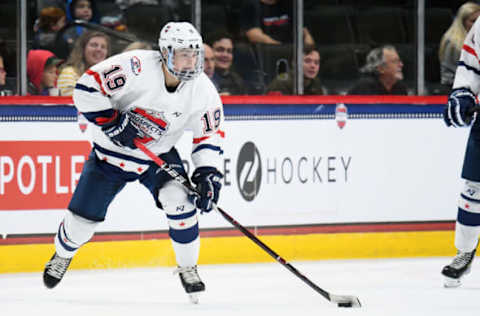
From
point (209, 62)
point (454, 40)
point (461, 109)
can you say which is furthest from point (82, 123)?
point (454, 40)

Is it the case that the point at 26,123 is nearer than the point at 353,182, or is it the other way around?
the point at 26,123

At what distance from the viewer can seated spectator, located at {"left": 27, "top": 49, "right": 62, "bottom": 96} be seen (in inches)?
202

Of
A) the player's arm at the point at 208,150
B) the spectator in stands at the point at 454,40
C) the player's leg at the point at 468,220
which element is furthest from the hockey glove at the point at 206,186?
the spectator in stands at the point at 454,40

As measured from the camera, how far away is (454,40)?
231 inches

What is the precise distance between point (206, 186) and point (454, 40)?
8.12ft

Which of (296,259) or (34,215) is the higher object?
(34,215)

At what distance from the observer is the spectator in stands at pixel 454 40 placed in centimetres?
584

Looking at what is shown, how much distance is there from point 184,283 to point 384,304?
799mm

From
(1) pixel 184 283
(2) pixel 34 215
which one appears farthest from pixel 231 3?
(1) pixel 184 283

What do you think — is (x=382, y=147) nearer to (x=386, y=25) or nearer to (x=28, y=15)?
(x=386, y=25)

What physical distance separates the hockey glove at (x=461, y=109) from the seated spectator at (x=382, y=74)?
1.43 metres

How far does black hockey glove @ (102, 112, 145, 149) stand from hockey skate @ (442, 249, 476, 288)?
61.4 inches

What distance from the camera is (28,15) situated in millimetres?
5098

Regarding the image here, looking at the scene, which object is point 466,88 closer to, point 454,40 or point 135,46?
point 454,40
